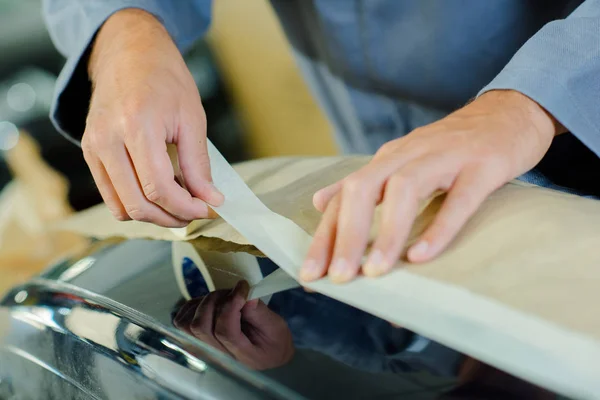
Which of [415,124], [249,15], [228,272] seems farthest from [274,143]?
[228,272]

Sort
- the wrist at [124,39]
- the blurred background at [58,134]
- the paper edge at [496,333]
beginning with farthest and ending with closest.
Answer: the blurred background at [58,134]
the wrist at [124,39]
the paper edge at [496,333]

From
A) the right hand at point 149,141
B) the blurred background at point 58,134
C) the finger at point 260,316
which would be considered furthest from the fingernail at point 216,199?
the blurred background at point 58,134

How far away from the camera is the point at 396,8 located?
563 mm

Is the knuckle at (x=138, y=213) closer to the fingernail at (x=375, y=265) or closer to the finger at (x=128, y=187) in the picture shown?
the finger at (x=128, y=187)

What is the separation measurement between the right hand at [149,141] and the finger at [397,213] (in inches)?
5.2

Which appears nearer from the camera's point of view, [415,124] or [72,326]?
[72,326]

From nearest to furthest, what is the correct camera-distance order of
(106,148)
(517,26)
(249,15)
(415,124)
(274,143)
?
(106,148), (517,26), (415,124), (249,15), (274,143)

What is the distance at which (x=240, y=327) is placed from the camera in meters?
0.30

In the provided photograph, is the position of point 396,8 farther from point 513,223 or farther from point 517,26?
point 513,223

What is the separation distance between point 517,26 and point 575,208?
9.8 inches

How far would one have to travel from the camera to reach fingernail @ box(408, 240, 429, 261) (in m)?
0.31

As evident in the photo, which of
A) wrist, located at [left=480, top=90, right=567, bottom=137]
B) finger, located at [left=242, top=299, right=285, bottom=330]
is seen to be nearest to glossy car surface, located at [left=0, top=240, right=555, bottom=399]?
finger, located at [left=242, top=299, right=285, bottom=330]

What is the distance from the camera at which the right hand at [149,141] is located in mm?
398

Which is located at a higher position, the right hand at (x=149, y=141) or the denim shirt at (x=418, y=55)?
the right hand at (x=149, y=141)
